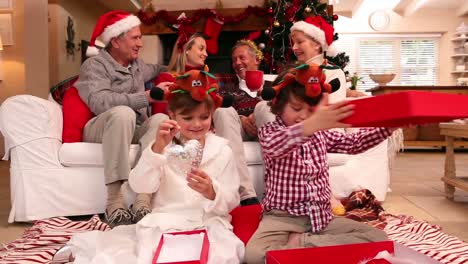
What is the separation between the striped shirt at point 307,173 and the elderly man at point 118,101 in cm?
66

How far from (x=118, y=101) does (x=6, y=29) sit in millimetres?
4566

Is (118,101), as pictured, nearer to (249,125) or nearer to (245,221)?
(249,125)

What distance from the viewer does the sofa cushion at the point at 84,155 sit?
2.29m

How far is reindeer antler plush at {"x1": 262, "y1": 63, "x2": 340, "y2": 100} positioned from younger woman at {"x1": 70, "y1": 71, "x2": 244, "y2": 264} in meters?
0.22

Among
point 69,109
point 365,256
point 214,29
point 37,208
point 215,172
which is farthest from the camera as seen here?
point 214,29

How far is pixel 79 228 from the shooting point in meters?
2.06

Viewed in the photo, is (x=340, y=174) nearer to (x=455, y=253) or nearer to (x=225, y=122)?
(x=225, y=122)

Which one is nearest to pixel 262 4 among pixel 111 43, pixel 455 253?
pixel 111 43

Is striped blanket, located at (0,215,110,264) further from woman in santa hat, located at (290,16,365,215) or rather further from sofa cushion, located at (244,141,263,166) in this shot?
woman in santa hat, located at (290,16,365,215)

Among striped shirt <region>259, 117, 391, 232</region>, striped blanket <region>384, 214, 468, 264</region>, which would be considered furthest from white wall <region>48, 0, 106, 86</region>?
striped shirt <region>259, 117, 391, 232</region>

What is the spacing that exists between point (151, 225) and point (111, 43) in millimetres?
1459

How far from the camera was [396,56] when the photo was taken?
27.9ft

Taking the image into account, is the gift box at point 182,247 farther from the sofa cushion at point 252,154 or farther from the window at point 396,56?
the window at point 396,56

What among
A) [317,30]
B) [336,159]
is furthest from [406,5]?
[336,159]
